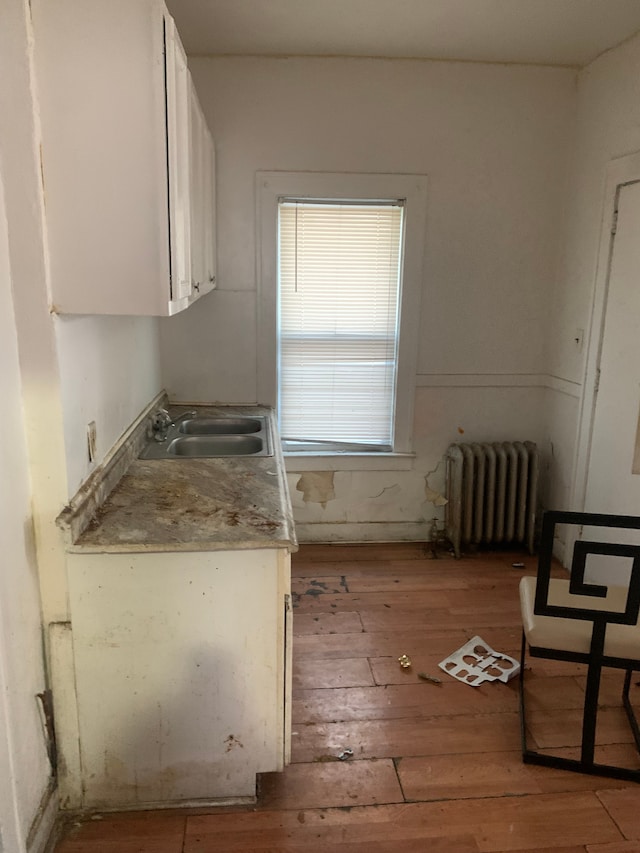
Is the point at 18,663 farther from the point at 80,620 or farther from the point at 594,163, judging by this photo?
the point at 594,163

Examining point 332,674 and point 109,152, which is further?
point 332,674

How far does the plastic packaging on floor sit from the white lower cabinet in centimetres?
95

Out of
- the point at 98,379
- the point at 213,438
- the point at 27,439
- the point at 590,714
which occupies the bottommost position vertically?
the point at 590,714

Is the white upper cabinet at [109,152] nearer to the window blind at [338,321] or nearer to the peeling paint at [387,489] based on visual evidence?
the window blind at [338,321]

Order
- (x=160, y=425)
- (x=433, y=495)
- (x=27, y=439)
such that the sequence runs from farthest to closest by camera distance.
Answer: (x=433, y=495)
(x=160, y=425)
(x=27, y=439)

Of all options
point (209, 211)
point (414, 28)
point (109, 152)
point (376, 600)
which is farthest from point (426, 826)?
point (414, 28)

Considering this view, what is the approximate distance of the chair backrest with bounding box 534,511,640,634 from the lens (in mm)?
1886

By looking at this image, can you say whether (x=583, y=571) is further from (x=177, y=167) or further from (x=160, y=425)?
(x=160, y=425)

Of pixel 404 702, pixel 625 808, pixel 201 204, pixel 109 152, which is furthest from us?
pixel 201 204

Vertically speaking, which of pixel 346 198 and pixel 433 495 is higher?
pixel 346 198

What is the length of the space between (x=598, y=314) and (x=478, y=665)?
1875 mm

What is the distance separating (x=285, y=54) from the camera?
318 cm

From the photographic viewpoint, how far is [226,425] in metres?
3.28

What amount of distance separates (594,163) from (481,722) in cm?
281
